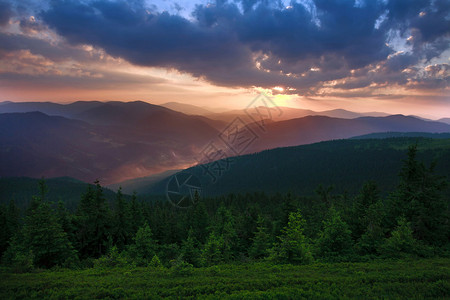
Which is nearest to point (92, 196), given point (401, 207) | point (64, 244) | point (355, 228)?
point (64, 244)

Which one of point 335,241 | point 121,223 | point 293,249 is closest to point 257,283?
point 293,249

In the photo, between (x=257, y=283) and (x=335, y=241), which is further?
(x=335, y=241)

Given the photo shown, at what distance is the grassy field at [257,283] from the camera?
39.9ft

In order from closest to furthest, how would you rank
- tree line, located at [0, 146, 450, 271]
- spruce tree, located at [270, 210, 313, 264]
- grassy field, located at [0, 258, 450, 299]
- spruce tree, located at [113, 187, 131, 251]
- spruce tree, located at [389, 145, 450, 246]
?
grassy field, located at [0, 258, 450, 299] → spruce tree, located at [270, 210, 313, 264] → tree line, located at [0, 146, 450, 271] → spruce tree, located at [389, 145, 450, 246] → spruce tree, located at [113, 187, 131, 251]

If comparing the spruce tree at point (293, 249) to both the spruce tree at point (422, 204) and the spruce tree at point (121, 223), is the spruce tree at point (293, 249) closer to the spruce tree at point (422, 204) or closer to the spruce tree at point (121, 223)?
the spruce tree at point (422, 204)

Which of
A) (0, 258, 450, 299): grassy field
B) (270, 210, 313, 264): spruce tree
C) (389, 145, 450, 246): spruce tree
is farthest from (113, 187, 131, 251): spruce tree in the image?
(389, 145, 450, 246): spruce tree

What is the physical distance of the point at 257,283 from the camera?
13719mm

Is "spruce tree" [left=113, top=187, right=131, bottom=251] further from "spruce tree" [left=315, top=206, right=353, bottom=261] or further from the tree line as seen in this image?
"spruce tree" [left=315, top=206, right=353, bottom=261]

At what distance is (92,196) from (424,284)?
39.5 m

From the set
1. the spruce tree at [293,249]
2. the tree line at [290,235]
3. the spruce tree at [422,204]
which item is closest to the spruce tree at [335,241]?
the tree line at [290,235]

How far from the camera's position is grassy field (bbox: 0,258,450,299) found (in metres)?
12.2

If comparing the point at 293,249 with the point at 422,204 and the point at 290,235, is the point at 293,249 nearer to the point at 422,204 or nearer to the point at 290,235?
the point at 290,235

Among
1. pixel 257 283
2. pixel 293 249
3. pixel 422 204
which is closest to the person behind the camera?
pixel 257 283

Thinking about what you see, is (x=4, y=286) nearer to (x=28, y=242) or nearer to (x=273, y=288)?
(x=28, y=242)
